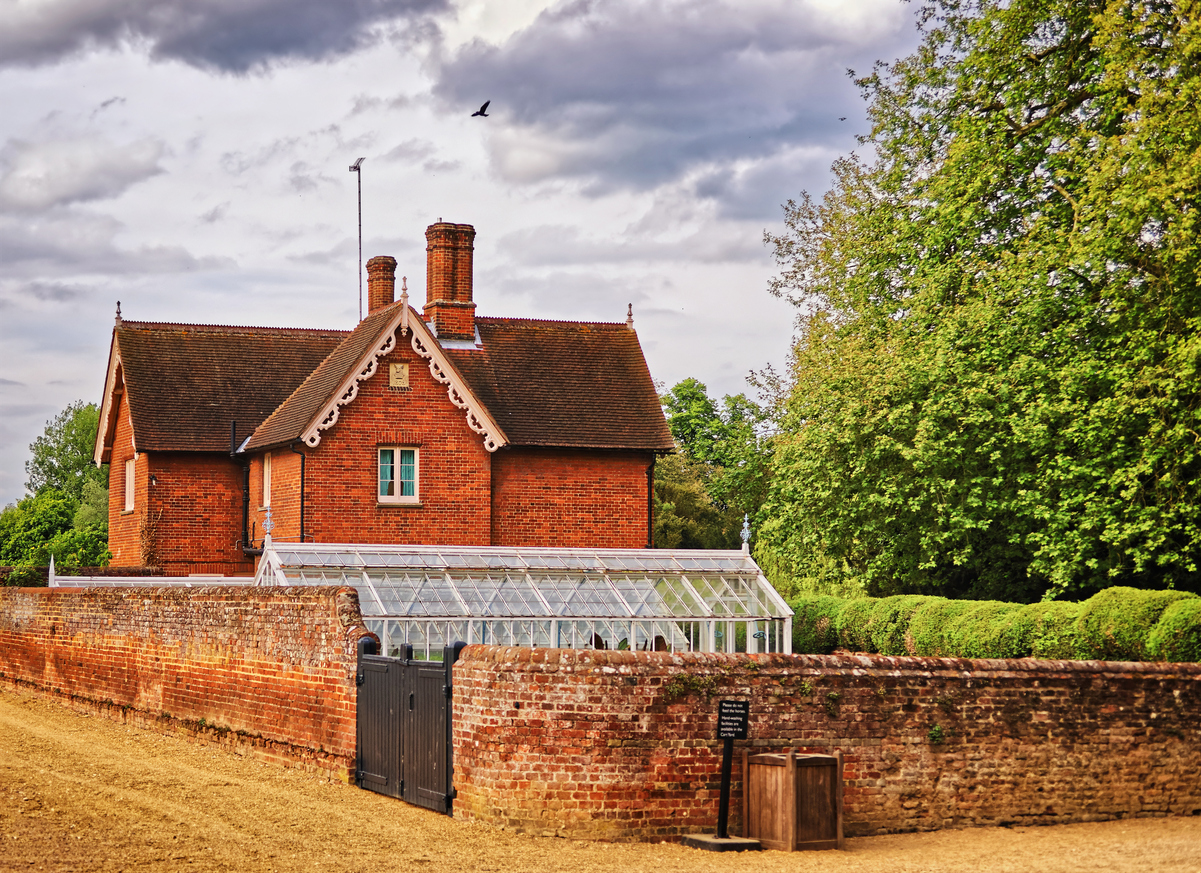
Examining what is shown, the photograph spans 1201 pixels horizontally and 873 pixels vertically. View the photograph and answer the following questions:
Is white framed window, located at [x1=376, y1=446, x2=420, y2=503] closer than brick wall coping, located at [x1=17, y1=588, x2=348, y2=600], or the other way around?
brick wall coping, located at [x1=17, y1=588, x2=348, y2=600]

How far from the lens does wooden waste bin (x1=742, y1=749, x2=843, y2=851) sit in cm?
1191

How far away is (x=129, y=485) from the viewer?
113 feet

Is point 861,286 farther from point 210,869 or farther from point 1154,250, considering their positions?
point 210,869

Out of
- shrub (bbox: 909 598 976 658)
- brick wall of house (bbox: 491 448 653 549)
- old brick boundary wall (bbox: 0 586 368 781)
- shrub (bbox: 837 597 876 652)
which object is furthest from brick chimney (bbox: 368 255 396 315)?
shrub (bbox: 909 598 976 658)

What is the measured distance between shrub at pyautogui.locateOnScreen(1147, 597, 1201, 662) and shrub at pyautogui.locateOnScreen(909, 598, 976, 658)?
19.2ft

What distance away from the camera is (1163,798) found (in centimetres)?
1394

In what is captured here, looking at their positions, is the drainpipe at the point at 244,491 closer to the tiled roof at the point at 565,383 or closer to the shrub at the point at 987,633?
the tiled roof at the point at 565,383

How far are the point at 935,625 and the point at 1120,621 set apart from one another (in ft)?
19.7

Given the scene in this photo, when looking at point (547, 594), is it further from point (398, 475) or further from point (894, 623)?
point (894, 623)

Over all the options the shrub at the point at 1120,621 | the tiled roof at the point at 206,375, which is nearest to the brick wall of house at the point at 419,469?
the tiled roof at the point at 206,375

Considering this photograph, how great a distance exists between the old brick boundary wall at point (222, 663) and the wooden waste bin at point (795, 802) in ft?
16.2

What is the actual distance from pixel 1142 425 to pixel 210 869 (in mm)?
19852

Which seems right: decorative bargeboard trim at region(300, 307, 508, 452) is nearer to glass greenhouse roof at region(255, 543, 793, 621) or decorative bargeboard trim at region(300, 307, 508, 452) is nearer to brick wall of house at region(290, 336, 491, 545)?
brick wall of house at region(290, 336, 491, 545)

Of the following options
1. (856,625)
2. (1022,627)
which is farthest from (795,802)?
(856,625)
